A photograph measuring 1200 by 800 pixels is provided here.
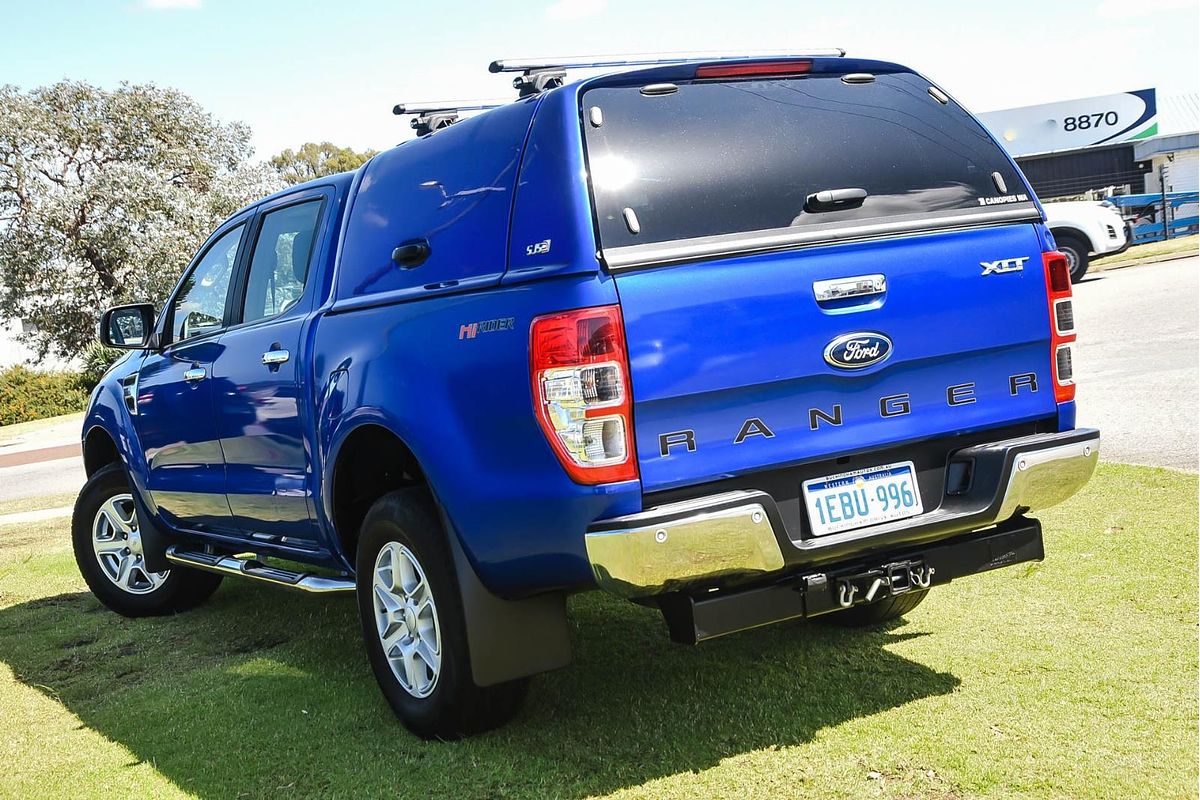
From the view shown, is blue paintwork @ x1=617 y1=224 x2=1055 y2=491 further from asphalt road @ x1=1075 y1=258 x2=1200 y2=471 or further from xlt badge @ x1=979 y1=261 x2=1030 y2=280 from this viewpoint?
asphalt road @ x1=1075 y1=258 x2=1200 y2=471

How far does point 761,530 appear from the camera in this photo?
140 inches

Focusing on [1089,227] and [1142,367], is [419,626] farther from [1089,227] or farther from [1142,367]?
[1089,227]

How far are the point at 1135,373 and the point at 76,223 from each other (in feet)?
103

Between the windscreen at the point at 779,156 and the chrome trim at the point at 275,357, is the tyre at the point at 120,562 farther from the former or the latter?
the windscreen at the point at 779,156

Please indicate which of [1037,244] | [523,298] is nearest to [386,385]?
[523,298]

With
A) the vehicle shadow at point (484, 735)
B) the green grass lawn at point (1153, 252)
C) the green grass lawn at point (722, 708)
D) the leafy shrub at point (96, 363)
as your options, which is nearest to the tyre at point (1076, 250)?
the green grass lawn at point (1153, 252)

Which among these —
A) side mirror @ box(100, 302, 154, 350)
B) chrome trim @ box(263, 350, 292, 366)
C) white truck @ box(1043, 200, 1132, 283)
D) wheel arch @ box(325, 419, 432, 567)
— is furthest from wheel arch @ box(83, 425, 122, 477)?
white truck @ box(1043, 200, 1132, 283)

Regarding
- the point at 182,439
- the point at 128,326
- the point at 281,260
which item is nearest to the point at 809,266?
the point at 281,260

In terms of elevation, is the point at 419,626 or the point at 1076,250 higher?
the point at 1076,250

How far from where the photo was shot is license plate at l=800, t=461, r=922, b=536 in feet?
12.3

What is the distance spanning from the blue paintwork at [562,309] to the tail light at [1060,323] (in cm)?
4

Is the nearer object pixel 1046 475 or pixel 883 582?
pixel 883 582

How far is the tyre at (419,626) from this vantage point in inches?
160

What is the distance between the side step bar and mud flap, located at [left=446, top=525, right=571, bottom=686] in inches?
37.5
